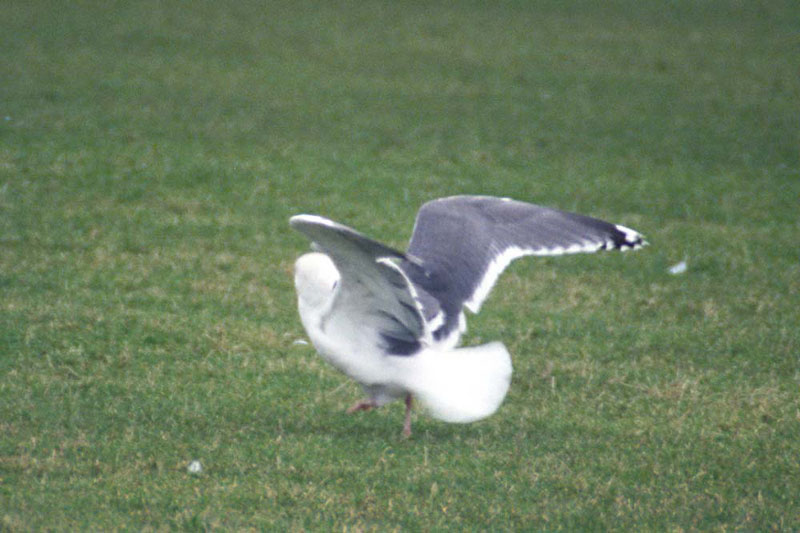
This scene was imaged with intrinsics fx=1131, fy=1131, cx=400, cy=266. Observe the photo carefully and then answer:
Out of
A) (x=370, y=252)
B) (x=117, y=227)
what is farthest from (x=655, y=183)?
(x=370, y=252)

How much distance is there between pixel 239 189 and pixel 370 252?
5.21 metres

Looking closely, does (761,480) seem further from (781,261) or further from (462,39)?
(462,39)

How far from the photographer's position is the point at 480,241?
548 centimetres

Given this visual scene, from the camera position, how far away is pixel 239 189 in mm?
9469

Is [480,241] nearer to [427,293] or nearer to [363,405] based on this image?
[427,293]

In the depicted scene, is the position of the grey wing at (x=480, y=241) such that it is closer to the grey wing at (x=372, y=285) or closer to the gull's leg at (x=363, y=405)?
the grey wing at (x=372, y=285)

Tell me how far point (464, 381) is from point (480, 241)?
0.98 m

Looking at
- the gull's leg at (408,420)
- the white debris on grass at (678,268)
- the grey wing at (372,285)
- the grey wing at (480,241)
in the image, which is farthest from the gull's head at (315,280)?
the white debris on grass at (678,268)

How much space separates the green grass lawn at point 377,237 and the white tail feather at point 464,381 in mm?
299

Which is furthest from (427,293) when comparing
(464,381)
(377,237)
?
(377,237)

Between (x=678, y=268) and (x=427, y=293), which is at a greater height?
(x=427, y=293)

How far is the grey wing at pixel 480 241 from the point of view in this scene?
523cm

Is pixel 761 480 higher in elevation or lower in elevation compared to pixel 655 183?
higher

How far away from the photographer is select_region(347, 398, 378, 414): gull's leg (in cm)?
529
